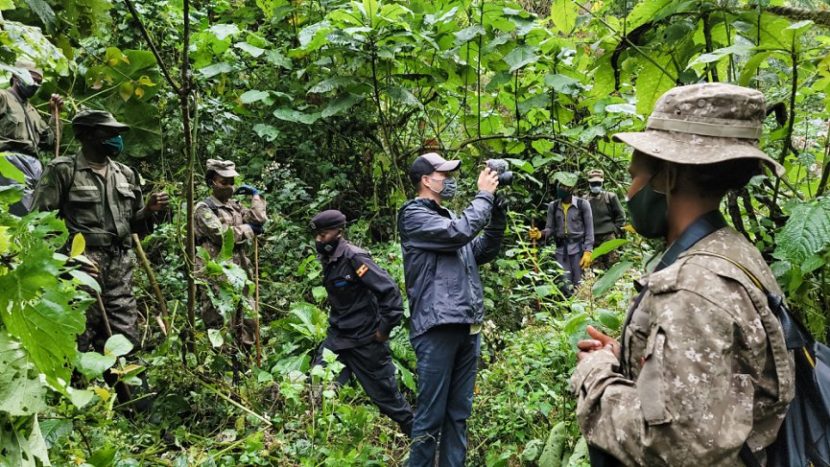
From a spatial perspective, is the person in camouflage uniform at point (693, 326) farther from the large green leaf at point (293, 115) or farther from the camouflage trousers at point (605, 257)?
the camouflage trousers at point (605, 257)

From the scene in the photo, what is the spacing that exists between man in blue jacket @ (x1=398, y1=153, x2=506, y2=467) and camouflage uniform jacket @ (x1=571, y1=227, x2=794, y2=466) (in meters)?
2.36

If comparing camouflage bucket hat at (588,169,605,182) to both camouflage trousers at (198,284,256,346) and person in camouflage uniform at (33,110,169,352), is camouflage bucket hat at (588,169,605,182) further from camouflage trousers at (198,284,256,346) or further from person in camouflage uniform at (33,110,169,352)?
person in camouflage uniform at (33,110,169,352)

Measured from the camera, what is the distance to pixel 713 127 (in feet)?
5.11

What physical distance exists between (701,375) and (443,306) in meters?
2.56

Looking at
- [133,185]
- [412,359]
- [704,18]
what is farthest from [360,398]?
[704,18]

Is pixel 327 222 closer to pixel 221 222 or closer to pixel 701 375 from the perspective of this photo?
pixel 221 222

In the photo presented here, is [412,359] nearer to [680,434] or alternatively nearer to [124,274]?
[124,274]

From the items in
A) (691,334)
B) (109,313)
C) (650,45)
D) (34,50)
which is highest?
(34,50)

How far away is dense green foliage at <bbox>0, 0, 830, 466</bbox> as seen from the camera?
7.09 feet

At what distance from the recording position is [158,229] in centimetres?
626

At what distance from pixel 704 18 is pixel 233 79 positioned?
21.6 feet

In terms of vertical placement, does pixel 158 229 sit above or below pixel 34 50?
below

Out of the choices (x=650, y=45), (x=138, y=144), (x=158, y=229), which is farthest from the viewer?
(x=138, y=144)

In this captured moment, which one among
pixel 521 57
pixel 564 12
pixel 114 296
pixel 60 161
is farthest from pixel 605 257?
pixel 60 161
